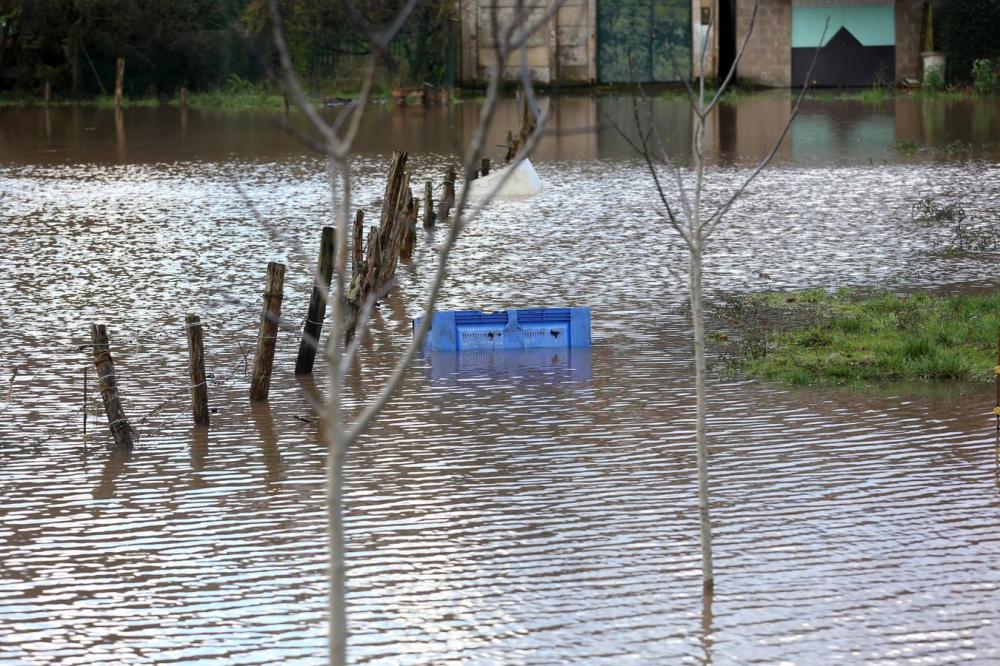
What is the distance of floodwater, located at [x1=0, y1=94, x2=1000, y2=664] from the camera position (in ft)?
20.1

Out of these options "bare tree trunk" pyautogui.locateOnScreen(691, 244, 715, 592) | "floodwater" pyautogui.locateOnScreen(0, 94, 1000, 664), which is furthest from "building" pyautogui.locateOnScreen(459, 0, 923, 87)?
"bare tree trunk" pyautogui.locateOnScreen(691, 244, 715, 592)

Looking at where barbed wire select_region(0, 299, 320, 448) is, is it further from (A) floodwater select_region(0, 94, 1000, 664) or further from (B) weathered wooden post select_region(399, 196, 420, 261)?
(B) weathered wooden post select_region(399, 196, 420, 261)

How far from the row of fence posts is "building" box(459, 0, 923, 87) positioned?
1144 inches

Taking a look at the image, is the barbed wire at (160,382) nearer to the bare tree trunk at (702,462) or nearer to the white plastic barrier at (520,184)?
the bare tree trunk at (702,462)

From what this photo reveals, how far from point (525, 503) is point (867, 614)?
2.18 meters

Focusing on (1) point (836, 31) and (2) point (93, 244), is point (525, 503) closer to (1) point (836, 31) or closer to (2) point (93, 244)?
(2) point (93, 244)

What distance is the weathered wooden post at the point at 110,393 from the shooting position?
28.7 feet

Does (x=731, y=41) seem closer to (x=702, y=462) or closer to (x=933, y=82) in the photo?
(x=933, y=82)

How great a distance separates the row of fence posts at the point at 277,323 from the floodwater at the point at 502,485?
0.66ft

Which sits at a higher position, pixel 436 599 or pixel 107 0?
pixel 107 0

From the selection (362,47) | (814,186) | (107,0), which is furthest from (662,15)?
(814,186)

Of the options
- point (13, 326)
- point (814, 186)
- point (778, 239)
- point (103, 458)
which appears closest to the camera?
point (103, 458)

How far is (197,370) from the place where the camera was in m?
9.21

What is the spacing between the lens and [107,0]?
141ft
